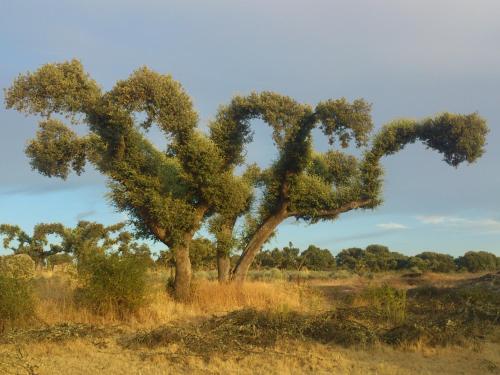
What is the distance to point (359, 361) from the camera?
912 centimetres

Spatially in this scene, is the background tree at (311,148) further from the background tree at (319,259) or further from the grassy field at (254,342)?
the background tree at (319,259)

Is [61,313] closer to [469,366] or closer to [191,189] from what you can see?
[191,189]

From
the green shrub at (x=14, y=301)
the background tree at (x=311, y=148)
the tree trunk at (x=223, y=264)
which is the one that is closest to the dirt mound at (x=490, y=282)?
the background tree at (x=311, y=148)

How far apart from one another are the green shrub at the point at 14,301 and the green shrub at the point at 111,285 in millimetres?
1560

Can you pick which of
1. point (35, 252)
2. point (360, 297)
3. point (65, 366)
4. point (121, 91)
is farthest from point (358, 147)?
point (35, 252)

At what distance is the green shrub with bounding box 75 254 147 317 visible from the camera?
503 inches

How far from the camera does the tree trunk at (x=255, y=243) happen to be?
19.6m

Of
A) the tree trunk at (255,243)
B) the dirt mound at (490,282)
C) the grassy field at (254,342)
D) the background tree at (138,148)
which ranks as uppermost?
the background tree at (138,148)

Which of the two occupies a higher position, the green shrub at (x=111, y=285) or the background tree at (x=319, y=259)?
the background tree at (x=319, y=259)

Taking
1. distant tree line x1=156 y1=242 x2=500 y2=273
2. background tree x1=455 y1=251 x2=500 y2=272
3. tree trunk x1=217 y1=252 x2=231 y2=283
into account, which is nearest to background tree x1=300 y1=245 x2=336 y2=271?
distant tree line x1=156 y1=242 x2=500 y2=273

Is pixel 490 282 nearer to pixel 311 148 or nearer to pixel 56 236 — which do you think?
pixel 311 148

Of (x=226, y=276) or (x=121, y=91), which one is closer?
(x=121, y=91)

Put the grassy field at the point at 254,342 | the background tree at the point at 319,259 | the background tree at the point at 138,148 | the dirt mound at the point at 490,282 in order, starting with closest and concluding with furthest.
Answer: the grassy field at the point at 254,342
the background tree at the point at 138,148
the dirt mound at the point at 490,282
the background tree at the point at 319,259

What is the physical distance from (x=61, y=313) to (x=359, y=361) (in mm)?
7521
